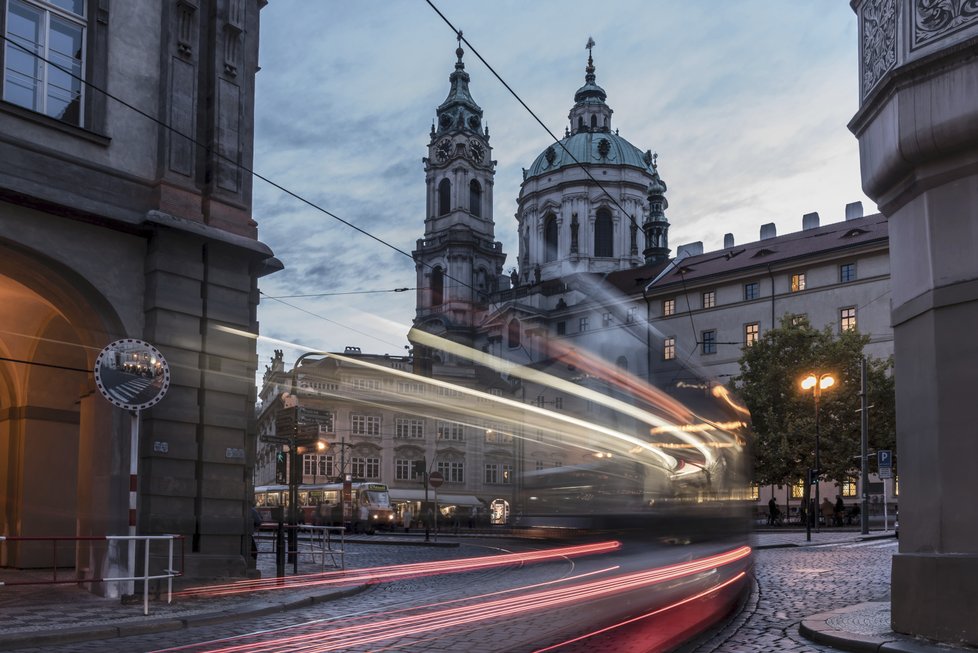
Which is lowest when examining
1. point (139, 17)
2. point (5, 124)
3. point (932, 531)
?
point (932, 531)

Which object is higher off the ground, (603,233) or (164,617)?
(603,233)

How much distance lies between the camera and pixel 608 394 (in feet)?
46.3

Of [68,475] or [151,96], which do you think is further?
[68,475]

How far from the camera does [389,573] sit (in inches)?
794

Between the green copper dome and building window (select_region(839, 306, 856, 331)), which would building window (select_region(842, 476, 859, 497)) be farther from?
the green copper dome

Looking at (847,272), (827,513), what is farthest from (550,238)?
(827,513)

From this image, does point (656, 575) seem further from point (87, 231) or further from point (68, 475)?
point (68, 475)

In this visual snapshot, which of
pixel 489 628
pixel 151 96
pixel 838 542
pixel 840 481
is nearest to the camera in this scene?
pixel 489 628

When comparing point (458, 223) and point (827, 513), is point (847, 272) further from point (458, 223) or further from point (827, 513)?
point (458, 223)

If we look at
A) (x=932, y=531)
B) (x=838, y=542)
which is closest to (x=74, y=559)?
(x=932, y=531)

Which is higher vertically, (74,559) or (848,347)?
(848,347)

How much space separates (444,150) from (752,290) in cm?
4959

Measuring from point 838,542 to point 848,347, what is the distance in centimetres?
2638

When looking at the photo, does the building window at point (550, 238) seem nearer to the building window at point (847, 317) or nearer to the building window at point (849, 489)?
the building window at point (847, 317)
